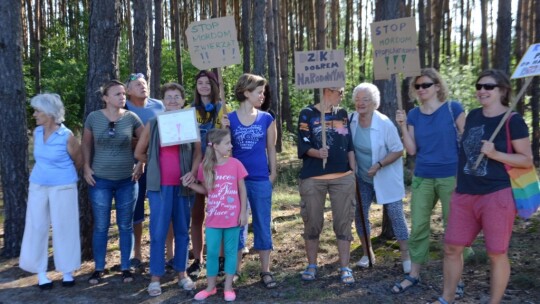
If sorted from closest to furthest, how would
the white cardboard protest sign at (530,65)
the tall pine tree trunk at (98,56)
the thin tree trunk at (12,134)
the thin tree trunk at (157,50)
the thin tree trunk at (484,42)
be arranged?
the white cardboard protest sign at (530,65)
the tall pine tree trunk at (98,56)
the thin tree trunk at (12,134)
the thin tree trunk at (157,50)
the thin tree trunk at (484,42)

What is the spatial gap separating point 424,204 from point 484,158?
3.18ft

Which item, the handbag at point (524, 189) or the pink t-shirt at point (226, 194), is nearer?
the handbag at point (524, 189)

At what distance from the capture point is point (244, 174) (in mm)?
4574

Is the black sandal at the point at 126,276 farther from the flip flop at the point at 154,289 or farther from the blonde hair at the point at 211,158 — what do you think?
the blonde hair at the point at 211,158

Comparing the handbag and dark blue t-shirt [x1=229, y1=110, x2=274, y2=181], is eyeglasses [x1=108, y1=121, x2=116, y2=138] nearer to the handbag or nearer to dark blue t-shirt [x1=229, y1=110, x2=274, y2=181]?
dark blue t-shirt [x1=229, y1=110, x2=274, y2=181]

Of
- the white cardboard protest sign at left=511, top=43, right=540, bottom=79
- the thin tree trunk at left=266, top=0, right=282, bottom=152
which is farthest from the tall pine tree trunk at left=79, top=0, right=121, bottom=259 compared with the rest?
the thin tree trunk at left=266, top=0, right=282, bottom=152

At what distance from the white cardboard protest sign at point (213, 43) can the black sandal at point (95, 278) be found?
233 cm

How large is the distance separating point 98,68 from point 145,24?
4.75 meters

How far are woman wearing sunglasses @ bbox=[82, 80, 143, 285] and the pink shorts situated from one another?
2966mm

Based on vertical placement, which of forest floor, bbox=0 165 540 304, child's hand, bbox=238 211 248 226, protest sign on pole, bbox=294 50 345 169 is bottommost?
forest floor, bbox=0 165 540 304

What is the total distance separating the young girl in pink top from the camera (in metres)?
4.54

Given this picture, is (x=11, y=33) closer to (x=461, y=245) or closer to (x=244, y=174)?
(x=244, y=174)

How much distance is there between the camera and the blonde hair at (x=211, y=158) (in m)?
4.49

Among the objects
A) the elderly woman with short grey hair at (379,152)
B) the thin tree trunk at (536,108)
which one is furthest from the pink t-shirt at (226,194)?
the thin tree trunk at (536,108)
